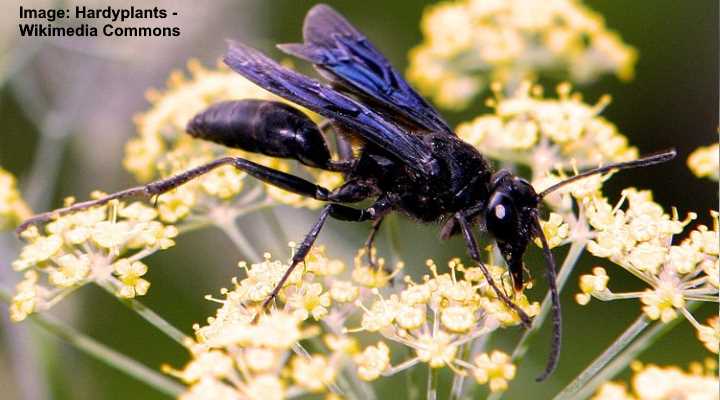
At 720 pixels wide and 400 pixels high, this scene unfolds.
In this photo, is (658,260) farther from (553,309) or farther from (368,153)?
(368,153)

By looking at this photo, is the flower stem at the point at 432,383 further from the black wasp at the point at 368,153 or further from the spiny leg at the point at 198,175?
the spiny leg at the point at 198,175

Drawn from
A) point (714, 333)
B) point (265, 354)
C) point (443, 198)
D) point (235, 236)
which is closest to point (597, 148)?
point (443, 198)

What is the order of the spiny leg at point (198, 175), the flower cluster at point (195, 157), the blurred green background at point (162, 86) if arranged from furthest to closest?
the blurred green background at point (162, 86)
the flower cluster at point (195, 157)
the spiny leg at point (198, 175)

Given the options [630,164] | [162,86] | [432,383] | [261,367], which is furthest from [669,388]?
[162,86]

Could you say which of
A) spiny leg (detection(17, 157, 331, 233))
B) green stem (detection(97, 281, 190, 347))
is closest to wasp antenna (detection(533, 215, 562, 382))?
spiny leg (detection(17, 157, 331, 233))

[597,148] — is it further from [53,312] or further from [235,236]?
[53,312]

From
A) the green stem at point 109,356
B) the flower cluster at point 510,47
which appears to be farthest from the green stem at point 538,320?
the flower cluster at point 510,47

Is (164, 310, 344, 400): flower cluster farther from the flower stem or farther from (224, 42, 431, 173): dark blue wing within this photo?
(224, 42, 431, 173): dark blue wing

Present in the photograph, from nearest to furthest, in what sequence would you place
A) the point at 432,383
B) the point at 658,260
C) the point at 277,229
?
the point at 432,383
the point at 658,260
the point at 277,229

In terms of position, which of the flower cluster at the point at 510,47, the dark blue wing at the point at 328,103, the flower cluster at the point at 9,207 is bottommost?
the flower cluster at the point at 9,207
